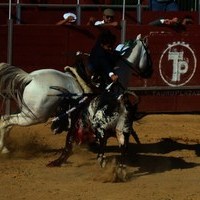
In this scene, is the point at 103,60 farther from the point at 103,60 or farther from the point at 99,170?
the point at 99,170

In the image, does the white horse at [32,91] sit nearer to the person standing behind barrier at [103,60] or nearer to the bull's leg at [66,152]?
the person standing behind barrier at [103,60]

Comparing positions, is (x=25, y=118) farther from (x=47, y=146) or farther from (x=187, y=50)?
(x=187, y=50)

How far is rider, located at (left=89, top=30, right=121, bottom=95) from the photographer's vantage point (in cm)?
729

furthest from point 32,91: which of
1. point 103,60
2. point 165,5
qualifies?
point 165,5

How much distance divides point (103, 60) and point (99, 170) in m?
1.12

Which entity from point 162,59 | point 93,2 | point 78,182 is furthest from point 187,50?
point 78,182

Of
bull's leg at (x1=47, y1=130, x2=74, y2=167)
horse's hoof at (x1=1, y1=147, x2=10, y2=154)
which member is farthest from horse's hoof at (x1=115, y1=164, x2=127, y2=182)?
horse's hoof at (x1=1, y1=147, x2=10, y2=154)

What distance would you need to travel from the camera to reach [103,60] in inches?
286

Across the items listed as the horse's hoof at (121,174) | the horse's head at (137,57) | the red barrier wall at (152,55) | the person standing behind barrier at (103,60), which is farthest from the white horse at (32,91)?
the red barrier wall at (152,55)

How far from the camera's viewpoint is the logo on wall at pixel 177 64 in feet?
38.2

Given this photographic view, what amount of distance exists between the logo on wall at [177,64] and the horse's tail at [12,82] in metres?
4.21

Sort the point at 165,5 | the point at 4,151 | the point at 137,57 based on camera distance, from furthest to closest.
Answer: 1. the point at 165,5
2. the point at 137,57
3. the point at 4,151

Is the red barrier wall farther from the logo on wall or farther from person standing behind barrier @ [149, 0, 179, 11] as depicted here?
person standing behind barrier @ [149, 0, 179, 11]

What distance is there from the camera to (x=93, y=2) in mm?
13711
